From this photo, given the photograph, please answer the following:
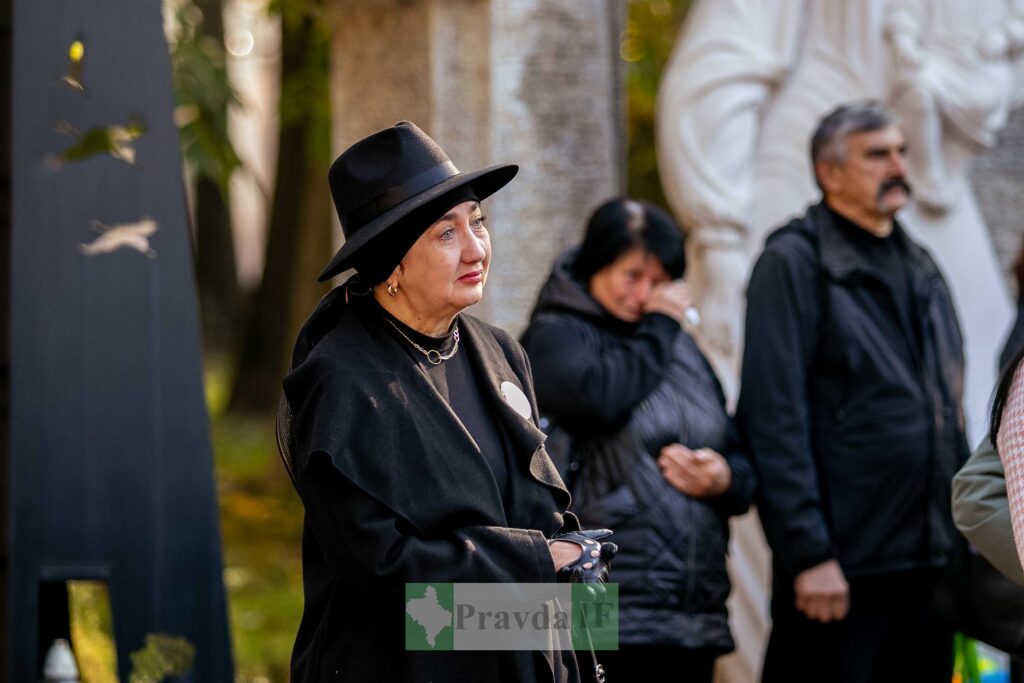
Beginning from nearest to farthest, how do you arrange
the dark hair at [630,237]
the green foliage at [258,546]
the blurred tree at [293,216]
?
the dark hair at [630,237]
the green foliage at [258,546]
the blurred tree at [293,216]

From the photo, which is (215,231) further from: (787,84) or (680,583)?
(680,583)

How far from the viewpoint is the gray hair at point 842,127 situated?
502cm

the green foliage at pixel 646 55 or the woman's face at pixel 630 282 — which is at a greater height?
the green foliage at pixel 646 55

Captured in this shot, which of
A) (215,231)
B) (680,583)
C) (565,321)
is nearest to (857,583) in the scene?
(680,583)

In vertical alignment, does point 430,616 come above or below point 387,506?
below

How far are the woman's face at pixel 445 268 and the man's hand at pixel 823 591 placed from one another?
180 centimetres

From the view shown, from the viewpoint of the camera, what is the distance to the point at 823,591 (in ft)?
15.5

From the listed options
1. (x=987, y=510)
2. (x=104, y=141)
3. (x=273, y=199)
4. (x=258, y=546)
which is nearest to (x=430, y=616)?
(x=987, y=510)

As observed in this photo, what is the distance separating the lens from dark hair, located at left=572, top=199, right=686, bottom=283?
4.59m

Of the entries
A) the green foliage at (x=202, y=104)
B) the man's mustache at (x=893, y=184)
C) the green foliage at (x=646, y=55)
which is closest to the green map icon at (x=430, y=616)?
the man's mustache at (x=893, y=184)

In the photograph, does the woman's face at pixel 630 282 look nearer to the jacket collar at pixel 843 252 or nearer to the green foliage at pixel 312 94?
the jacket collar at pixel 843 252

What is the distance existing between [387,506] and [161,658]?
6.16 feet

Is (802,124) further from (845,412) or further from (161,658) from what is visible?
(161,658)

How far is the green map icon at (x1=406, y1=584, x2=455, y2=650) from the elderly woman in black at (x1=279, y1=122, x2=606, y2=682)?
0.07 feet
